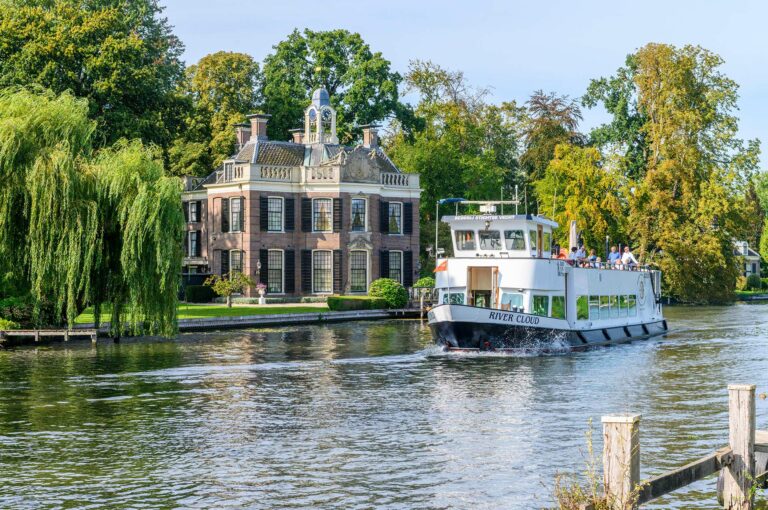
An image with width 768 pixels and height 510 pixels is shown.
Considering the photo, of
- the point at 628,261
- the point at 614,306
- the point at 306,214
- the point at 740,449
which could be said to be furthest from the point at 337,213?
the point at 740,449

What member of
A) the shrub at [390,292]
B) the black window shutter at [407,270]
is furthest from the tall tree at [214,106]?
the shrub at [390,292]

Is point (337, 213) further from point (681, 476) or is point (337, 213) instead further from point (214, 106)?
point (681, 476)

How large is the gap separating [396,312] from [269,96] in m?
24.4

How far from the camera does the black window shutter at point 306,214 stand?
67.2 metres

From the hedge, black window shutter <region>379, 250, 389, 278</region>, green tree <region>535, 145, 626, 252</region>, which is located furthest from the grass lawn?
green tree <region>535, 145, 626, 252</region>

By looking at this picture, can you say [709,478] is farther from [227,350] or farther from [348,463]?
[227,350]

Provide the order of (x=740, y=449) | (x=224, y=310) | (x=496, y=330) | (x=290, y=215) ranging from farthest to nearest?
1. (x=290, y=215)
2. (x=224, y=310)
3. (x=496, y=330)
4. (x=740, y=449)

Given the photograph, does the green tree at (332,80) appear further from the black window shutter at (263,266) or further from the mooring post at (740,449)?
the mooring post at (740,449)

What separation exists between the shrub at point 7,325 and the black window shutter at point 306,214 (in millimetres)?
28572

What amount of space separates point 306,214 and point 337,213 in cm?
188

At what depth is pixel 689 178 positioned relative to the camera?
7888 centimetres

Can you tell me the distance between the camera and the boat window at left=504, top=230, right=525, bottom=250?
40625 mm

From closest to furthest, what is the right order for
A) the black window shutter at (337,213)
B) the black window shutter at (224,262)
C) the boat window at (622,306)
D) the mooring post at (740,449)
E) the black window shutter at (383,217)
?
1. the mooring post at (740,449)
2. the boat window at (622,306)
3. the black window shutter at (224,262)
4. the black window shutter at (337,213)
5. the black window shutter at (383,217)

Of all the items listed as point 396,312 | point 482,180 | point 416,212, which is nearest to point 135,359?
point 396,312
